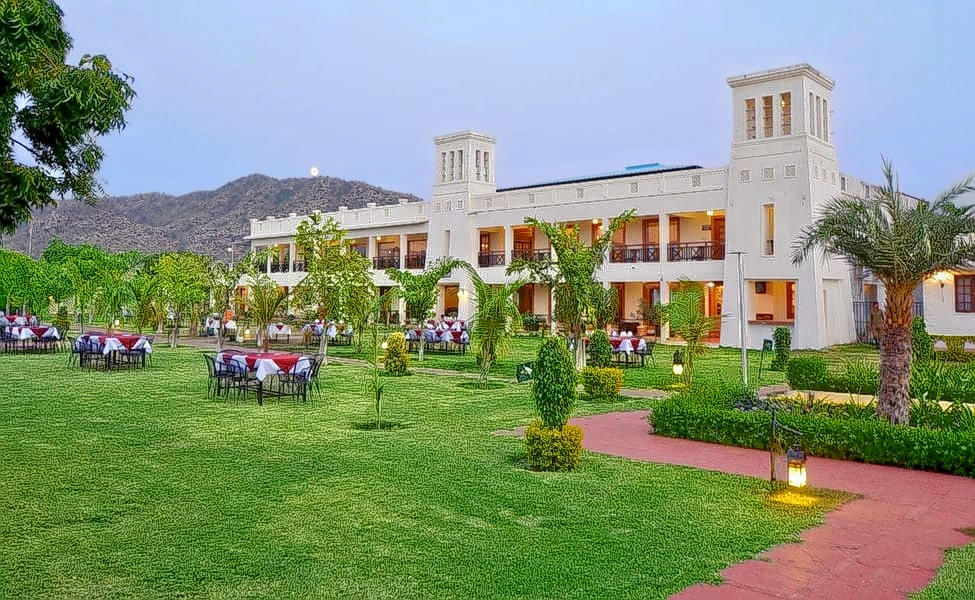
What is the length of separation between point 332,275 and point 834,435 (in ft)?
41.9

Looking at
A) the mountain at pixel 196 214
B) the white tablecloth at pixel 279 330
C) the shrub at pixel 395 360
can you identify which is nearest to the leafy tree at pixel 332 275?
the shrub at pixel 395 360

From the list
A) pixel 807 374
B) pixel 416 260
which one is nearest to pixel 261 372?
pixel 807 374

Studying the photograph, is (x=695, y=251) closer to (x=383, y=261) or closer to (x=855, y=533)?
(x=383, y=261)

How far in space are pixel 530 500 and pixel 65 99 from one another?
175 inches

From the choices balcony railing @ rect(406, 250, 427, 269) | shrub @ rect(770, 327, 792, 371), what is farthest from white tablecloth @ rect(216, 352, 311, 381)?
balcony railing @ rect(406, 250, 427, 269)

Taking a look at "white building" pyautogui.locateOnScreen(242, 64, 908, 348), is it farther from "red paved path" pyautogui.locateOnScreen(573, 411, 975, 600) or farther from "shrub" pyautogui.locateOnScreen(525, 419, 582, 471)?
"shrub" pyautogui.locateOnScreen(525, 419, 582, 471)

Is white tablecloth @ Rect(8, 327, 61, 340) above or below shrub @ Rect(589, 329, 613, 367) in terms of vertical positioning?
above

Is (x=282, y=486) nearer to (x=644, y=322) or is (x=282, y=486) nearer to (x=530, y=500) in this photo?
(x=530, y=500)

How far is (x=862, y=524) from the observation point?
5.40 metres

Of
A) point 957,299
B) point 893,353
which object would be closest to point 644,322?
point 957,299

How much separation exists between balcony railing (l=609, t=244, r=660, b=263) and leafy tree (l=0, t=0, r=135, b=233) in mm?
23472

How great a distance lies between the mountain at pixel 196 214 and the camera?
74.6 m

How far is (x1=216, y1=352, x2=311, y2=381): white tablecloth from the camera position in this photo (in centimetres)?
1150

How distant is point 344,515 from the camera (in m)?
5.48
